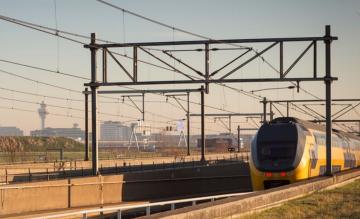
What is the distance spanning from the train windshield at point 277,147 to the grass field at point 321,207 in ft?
16.4

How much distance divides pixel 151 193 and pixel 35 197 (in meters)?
Answer: 10.9

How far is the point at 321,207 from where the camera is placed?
22953 millimetres

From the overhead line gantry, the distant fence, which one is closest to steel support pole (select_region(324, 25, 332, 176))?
the overhead line gantry

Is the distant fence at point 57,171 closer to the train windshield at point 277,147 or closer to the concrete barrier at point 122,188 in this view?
the concrete barrier at point 122,188

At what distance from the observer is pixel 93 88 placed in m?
35.1

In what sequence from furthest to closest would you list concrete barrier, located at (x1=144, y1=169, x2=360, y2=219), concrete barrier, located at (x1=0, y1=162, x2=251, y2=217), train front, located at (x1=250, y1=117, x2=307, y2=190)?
train front, located at (x1=250, y1=117, x2=307, y2=190) → concrete barrier, located at (x1=0, y1=162, x2=251, y2=217) → concrete barrier, located at (x1=144, y1=169, x2=360, y2=219)

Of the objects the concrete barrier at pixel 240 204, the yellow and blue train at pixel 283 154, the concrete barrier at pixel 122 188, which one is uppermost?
the yellow and blue train at pixel 283 154

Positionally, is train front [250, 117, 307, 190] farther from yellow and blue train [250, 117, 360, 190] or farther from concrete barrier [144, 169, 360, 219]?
concrete barrier [144, 169, 360, 219]

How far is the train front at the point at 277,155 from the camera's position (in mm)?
33409

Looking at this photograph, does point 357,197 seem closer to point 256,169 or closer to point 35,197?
point 256,169

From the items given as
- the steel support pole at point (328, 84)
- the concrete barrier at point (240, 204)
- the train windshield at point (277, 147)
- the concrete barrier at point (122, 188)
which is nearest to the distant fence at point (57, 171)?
the concrete barrier at point (122, 188)

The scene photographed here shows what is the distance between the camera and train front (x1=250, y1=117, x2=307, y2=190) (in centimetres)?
3341

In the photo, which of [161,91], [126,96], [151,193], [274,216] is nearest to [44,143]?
[126,96]

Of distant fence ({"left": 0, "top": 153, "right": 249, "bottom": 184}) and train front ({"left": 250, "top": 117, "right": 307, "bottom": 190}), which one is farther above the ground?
train front ({"left": 250, "top": 117, "right": 307, "bottom": 190})
